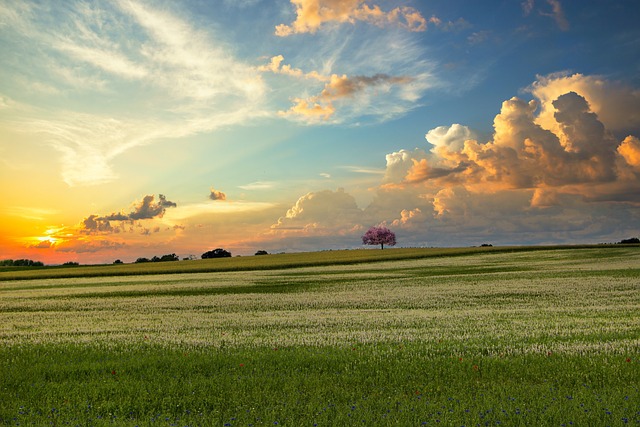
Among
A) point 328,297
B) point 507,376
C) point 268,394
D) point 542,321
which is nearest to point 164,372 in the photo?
point 268,394

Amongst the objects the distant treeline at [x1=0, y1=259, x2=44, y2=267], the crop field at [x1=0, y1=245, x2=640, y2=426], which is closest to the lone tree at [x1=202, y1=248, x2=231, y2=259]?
the distant treeline at [x1=0, y1=259, x2=44, y2=267]

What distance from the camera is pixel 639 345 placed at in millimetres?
15297

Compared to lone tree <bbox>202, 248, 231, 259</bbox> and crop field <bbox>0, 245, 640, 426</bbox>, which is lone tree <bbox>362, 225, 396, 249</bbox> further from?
crop field <bbox>0, 245, 640, 426</bbox>

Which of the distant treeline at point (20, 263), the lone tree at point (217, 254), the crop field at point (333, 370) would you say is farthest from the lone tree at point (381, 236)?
the crop field at point (333, 370)

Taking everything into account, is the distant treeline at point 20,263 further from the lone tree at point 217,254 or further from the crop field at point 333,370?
the crop field at point 333,370

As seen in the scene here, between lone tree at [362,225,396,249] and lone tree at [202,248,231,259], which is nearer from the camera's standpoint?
lone tree at [202,248,231,259]

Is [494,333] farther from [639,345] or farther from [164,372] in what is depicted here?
[164,372]

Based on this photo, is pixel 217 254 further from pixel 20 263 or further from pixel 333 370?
pixel 333 370

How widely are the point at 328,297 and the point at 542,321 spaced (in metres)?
19.5

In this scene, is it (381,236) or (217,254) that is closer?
(217,254)

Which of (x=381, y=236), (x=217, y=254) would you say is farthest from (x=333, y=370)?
(x=381, y=236)

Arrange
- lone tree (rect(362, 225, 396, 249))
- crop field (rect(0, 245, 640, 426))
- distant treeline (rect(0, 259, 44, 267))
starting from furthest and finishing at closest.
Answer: lone tree (rect(362, 225, 396, 249))
distant treeline (rect(0, 259, 44, 267))
crop field (rect(0, 245, 640, 426))

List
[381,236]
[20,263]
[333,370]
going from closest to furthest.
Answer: [333,370]
[20,263]
[381,236]

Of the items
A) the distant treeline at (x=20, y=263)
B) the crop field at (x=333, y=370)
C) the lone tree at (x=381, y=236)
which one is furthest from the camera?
the lone tree at (x=381, y=236)
